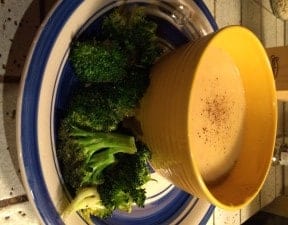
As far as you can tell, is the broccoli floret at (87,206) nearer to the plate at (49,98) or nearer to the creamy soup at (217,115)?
the plate at (49,98)

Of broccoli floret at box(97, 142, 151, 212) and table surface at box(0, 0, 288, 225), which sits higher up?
table surface at box(0, 0, 288, 225)

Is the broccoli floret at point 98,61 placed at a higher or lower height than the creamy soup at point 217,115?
higher

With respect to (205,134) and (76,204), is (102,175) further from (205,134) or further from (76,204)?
(205,134)

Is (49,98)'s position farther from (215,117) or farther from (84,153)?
(215,117)

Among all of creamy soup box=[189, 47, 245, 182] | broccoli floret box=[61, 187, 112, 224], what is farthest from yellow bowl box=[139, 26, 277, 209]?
broccoli floret box=[61, 187, 112, 224]

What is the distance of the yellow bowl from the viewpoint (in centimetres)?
57

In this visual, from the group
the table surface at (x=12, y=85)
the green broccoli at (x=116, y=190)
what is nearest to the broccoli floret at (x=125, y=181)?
the green broccoli at (x=116, y=190)

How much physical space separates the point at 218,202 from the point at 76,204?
0.69 feet

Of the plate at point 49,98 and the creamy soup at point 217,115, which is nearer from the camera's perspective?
the plate at point 49,98

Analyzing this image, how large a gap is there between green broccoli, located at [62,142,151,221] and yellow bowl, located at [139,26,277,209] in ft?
0.14

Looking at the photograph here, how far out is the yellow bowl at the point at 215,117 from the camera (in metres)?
0.57

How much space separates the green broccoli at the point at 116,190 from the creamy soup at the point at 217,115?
94 mm

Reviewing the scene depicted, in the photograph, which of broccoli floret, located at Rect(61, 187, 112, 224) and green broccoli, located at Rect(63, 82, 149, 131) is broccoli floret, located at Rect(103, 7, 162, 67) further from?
broccoli floret, located at Rect(61, 187, 112, 224)

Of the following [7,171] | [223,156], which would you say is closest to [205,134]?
[223,156]
